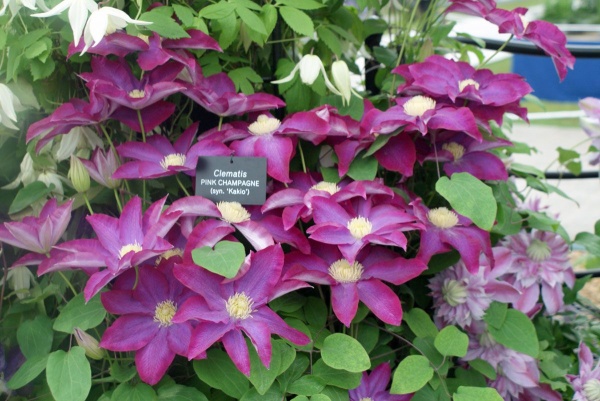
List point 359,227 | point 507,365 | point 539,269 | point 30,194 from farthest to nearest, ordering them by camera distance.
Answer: point 539,269 → point 507,365 → point 30,194 → point 359,227

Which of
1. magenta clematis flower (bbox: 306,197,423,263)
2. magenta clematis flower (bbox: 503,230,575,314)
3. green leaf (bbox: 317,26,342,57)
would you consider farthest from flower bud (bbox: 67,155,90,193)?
magenta clematis flower (bbox: 503,230,575,314)

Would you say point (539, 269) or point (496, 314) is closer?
point (496, 314)

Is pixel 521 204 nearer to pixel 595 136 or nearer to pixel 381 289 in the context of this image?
pixel 595 136

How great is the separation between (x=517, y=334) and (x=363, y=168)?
0.32m

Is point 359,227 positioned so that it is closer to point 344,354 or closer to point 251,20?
point 344,354

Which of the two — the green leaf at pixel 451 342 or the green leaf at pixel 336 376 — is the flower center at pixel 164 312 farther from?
the green leaf at pixel 451 342

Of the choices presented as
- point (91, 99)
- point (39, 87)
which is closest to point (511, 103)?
point (91, 99)

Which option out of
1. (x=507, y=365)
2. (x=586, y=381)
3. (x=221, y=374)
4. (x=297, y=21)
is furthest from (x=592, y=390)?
(x=297, y=21)

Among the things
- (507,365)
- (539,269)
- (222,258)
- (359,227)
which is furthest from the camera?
(539,269)

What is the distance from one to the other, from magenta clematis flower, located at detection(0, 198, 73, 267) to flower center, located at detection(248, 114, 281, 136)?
27 centimetres

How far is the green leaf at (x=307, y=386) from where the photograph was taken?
0.82 meters

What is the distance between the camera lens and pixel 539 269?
1224 millimetres

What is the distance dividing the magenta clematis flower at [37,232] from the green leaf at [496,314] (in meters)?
0.60

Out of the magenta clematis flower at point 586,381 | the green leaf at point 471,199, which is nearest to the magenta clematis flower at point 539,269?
the magenta clematis flower at point 586,381
